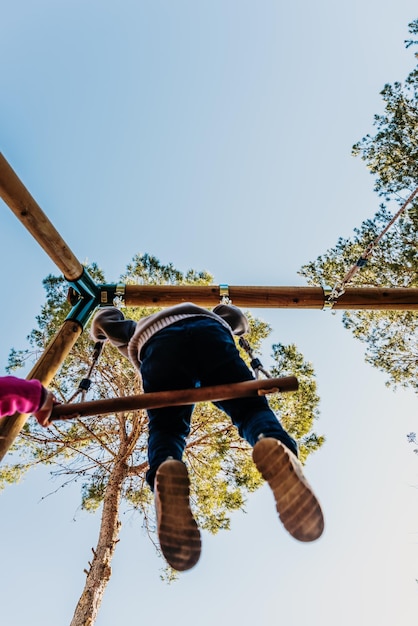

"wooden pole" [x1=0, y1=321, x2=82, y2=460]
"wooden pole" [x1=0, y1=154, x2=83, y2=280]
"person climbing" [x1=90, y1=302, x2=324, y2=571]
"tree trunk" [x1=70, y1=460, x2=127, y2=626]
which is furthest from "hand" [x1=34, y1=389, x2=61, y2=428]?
"tree trunk" [x1=70, y1=460, x2=127, y2=626]

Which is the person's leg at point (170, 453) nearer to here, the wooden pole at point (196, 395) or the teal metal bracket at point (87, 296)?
the wooden pole at point (196, 395)

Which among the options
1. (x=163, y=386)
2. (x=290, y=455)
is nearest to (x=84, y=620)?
(x=163, y=386)

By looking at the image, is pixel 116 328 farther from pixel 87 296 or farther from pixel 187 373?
pixel 87 296

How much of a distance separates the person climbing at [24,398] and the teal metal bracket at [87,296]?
62.3 inches

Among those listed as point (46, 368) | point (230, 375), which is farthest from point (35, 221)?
point (230, 375)

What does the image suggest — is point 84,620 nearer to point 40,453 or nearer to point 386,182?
point 40,453

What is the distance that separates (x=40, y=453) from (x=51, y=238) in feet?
17.1

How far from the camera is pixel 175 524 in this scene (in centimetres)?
154

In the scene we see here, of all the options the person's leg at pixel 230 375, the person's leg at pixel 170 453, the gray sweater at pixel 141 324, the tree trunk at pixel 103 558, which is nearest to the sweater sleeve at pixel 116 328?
the gray sweater at pixel 141 324

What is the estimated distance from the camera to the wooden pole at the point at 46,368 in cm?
251

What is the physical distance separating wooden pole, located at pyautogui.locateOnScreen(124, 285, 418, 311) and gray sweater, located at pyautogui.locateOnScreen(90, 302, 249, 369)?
112 cm

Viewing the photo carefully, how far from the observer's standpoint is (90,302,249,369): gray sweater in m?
2.15

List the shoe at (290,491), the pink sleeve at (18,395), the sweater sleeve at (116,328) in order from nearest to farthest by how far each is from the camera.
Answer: the shoe at (290,491) < the pink sleeve at (18,395) < the sweater sleeve at (116,328)

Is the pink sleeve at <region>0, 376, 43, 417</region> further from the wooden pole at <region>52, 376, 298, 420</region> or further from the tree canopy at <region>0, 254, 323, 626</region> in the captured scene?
the tree canopy at <region>0, 254, 323, 626</region>
